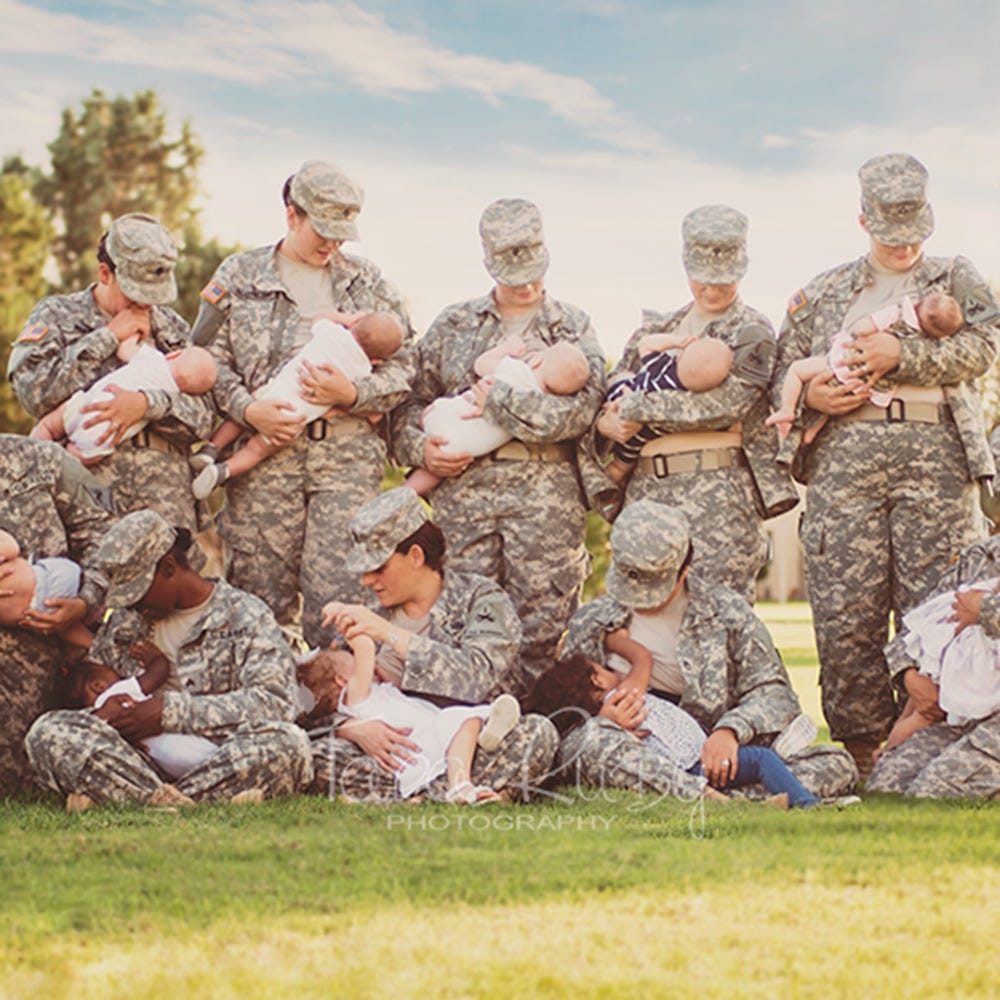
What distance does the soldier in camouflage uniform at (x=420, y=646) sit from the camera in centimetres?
620

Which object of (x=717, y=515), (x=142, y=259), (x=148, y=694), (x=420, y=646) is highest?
(x=142, y=259)

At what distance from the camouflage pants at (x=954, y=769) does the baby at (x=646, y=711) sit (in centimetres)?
48

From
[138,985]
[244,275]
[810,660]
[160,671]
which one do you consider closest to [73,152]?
[810,660]

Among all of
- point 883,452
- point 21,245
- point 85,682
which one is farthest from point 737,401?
point 21,245

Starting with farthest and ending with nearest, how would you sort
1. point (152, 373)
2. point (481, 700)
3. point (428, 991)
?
point (152, 373)
point (481, 700)
point (428, 991)

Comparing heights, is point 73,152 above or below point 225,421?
A: above

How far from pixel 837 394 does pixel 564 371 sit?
135 centimetres

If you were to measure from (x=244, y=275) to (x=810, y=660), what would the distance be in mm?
14921

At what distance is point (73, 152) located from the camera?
1151 inches

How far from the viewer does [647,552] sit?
21.6 ft

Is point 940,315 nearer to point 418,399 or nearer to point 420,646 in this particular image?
point 418,399

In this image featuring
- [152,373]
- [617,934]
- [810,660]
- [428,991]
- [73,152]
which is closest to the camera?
[428,991]

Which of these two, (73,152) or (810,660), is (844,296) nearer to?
(810,660)

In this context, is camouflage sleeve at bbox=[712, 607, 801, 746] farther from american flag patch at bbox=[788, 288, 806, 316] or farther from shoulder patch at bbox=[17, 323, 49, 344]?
shoulder patch at bbox=[17, 323, 49, 344]
